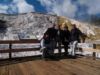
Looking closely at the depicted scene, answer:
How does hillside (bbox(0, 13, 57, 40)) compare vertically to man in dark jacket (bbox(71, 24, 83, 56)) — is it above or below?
above

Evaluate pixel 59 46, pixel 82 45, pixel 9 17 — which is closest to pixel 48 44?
pixel 59 46

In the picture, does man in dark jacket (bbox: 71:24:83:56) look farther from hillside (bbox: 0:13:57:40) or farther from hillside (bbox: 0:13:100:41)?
hillside (bbox: 0:13:100:41)

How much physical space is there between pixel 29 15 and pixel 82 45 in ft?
213

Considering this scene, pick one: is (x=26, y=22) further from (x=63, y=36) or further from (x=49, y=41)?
(x=49, y=41)

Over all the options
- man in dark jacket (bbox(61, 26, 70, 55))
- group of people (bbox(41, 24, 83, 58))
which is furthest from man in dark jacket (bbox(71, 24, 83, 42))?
man in dark jacket (bbox(61, 26, 70, 55))

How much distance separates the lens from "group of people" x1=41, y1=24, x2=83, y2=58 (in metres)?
9.52

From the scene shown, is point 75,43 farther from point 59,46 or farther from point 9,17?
point 9,17

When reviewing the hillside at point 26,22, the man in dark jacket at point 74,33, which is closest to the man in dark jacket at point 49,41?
the man in dark jacket at point 74,33

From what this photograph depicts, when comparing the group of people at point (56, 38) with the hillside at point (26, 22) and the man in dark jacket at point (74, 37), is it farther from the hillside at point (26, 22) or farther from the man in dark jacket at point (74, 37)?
the hillside at point (26, 22)

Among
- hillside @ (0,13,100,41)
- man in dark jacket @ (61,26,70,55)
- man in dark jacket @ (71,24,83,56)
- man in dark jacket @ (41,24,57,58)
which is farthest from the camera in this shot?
hillside @ (0,13,100,41)

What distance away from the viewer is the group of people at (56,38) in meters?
9.52

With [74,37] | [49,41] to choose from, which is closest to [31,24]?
[74,37]

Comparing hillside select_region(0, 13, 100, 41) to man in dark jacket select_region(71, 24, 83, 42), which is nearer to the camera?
man in dark jacket select_region(71, 24, 83, 42)

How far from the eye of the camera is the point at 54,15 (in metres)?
83.3
